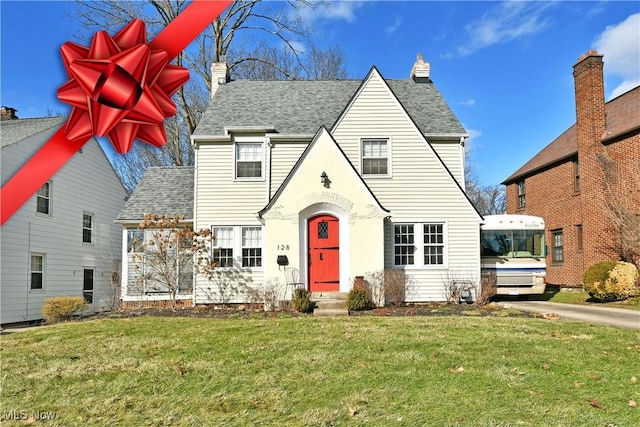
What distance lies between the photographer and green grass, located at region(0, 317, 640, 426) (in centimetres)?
513

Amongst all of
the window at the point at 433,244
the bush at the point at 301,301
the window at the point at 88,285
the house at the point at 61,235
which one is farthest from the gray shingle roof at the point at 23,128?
the window at the point at 433,244

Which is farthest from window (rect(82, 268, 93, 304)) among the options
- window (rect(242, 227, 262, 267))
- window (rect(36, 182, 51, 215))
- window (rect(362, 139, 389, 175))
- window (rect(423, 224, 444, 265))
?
window (rect(423, 224, 444, 265))

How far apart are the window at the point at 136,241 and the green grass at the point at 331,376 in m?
7.92

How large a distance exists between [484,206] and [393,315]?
47.4m

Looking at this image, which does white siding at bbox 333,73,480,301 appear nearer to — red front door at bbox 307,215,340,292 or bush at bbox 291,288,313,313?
red front door at bbox 307,215,340,292

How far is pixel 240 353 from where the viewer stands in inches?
304

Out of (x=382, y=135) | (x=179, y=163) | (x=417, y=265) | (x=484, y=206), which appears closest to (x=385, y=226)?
(x=417, y=265)

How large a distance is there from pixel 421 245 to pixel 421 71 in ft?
28.0

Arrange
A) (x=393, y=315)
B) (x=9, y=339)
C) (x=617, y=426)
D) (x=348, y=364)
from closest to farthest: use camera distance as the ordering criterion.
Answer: (x=617, y=426)
(x=348, y=364)
(x=9, y=339)
(x=393, y=315)

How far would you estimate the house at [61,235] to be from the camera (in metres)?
16.2

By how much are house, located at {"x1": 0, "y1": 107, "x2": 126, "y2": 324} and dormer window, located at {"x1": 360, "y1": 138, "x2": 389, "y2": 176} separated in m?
9.93

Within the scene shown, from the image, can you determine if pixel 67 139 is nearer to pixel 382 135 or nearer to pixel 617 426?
pixel 617 426

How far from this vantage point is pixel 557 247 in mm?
24344

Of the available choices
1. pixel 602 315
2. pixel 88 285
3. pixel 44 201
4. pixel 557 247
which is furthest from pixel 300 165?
pixel 557 247
